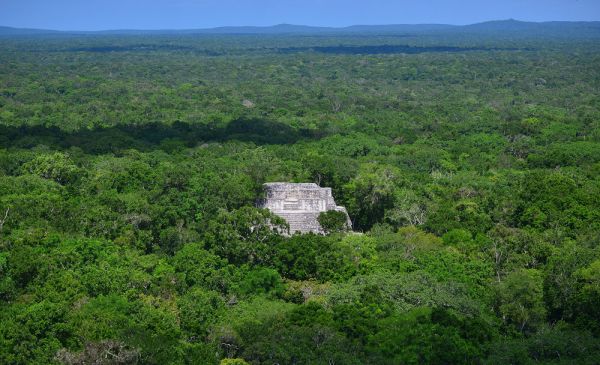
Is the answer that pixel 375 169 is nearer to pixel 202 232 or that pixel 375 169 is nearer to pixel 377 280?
pixel 202 232

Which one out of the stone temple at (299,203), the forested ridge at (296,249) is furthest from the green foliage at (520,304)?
the stone temple at (299,203)

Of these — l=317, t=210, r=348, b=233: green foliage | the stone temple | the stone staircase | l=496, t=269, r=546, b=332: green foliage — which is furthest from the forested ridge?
the stone staircase

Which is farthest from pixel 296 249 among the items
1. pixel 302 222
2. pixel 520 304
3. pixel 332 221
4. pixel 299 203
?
pixel 520 304

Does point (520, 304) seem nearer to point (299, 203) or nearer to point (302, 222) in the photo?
point (302, 222)

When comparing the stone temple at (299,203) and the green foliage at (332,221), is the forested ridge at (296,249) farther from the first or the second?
the stone temple at (299,203)

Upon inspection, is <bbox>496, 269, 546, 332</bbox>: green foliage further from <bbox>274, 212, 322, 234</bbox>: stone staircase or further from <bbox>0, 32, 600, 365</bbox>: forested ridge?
<bbox>274, 212, 322, 234</bbox>: stone staircase
